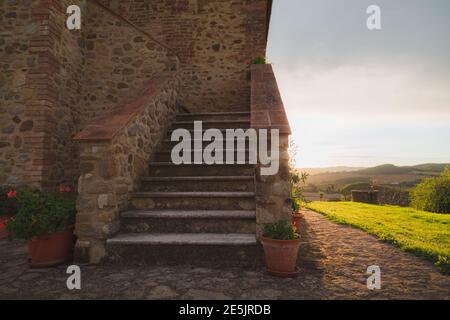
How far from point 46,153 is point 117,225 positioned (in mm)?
2455

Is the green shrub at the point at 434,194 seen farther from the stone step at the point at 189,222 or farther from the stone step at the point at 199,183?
the stone step at the point at 189,222

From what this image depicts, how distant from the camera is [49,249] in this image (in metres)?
3.42

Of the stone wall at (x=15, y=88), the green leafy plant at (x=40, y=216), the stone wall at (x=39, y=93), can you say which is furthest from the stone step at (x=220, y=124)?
the green leafy plant at (x=40, y=216)

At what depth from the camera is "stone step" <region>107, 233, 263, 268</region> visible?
333 centimetres

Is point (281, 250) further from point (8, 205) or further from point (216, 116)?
point (8, 205)

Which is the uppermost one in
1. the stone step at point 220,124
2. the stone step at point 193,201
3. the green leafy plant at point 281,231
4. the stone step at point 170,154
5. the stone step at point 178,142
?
the stone step at point 220,124

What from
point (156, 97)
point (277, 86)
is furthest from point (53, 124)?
point (277, 86)

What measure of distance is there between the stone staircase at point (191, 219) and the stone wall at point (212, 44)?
12.0 ft

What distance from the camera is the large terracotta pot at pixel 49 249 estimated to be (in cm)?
337

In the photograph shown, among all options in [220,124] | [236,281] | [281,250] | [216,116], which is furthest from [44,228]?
[216,116]

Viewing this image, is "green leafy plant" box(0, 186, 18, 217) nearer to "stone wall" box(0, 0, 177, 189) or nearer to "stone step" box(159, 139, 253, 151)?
"stone wall" box(0, 0, 177, 189)

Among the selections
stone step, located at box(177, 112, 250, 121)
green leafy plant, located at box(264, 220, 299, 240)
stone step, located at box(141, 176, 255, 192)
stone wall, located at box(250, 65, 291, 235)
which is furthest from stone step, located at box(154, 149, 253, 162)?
green leafy plant, located at box(264, 220, 299, 240)

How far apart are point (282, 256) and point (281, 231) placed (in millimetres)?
252

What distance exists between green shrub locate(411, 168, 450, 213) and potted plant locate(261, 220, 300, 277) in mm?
10931
